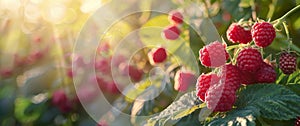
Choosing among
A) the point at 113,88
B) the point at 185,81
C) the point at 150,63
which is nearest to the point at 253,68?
the point at 185,81

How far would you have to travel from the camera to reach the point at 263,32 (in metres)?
1.17

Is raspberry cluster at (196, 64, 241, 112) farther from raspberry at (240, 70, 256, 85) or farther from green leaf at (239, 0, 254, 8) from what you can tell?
green leaf at (239, 0, 254, 8)

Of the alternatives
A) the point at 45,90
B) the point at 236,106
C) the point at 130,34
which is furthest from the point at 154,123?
the point at 45,90

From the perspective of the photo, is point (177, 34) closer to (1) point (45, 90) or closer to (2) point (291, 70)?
(2) point (291, 70)

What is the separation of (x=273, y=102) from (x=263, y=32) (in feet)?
0.46

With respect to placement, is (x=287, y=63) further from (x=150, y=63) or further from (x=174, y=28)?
(x=150, y=63)

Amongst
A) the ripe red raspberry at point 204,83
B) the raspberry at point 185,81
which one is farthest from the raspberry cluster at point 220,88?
the raspberry at point 185,81

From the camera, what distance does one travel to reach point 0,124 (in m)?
3.40

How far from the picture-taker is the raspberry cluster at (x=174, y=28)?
1908 mm

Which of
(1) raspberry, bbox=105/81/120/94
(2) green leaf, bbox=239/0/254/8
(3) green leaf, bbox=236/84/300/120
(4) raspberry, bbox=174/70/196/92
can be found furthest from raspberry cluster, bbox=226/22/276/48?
(1) raspberry, bbox=105/81/120/94

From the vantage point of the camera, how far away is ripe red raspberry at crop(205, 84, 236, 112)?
112 centimetres

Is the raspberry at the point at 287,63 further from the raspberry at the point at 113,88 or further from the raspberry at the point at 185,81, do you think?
the raspberry at the point at 113,88

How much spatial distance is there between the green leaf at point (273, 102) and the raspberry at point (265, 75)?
32 millimetres

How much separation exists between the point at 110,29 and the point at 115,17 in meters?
0.09
